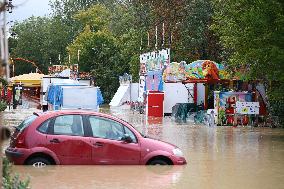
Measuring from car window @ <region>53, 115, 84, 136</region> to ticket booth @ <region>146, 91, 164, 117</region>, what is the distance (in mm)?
30191

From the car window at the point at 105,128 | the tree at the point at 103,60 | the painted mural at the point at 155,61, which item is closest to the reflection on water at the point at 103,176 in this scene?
the car window at the point at 105,128

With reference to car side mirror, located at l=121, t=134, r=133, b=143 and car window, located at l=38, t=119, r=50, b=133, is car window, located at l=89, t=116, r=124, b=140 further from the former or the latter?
car window, located at l=38, t=119, r=50, b=133

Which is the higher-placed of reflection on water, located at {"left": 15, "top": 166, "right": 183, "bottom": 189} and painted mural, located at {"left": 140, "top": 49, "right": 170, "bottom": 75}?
painted mural, located at {"left": 140, "top": 49, "right": 170, "bottom": 75}

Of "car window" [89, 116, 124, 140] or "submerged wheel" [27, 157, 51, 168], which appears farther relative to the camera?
"car window" [89, 116, 124, 140]

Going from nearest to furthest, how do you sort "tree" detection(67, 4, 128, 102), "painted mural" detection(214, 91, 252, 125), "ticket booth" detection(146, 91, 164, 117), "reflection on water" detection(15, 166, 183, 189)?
1. "reflection on water" detection(15, 166, 183, 189)
2. "painted mural" detection(214, 91, 252, 125)
3. "ticket booth" detection(146, 91, 164, 117)
4. "tree" detection(67, 4, 128, 102)

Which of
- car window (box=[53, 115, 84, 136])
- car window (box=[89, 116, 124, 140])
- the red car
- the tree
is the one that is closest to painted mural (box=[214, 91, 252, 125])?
the red car

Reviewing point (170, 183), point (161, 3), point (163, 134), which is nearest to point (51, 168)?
point (170, 183)

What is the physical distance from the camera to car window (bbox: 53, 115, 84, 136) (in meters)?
12.0

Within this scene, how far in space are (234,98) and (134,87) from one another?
89.8 ft

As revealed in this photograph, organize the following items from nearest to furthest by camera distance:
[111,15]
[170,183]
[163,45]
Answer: [170,183] < [163,45] < [111,15]

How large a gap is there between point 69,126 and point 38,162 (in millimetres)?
912

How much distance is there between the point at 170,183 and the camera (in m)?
10.5

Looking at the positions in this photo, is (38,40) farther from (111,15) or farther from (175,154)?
(175,154)

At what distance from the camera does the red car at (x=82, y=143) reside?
11.8m
